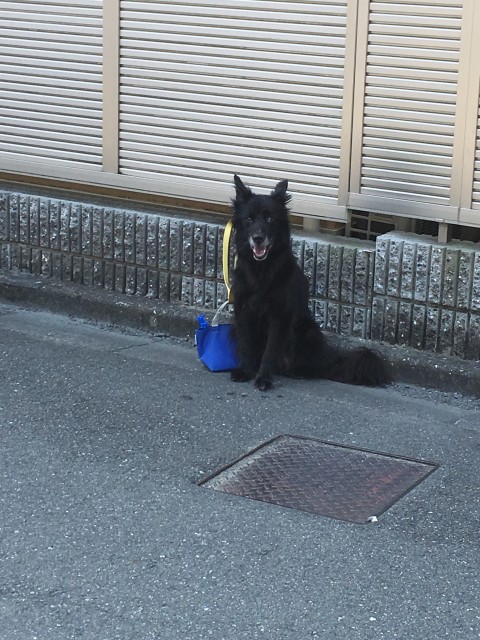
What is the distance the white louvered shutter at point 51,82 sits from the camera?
758 cm

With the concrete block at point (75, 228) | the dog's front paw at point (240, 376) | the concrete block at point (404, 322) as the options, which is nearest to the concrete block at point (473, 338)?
the concrete block at point (404, 322)

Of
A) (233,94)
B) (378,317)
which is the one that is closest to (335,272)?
(378,317)

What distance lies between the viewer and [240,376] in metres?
6.44

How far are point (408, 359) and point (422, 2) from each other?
2.01 meters

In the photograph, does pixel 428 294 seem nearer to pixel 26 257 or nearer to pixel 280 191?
pixel 280 191

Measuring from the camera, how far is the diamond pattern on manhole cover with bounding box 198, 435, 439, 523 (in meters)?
4.81

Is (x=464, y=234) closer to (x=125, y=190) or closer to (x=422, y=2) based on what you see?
(x=422, y=2)

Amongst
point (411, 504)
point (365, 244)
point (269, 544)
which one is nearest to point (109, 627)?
point (269, 544)

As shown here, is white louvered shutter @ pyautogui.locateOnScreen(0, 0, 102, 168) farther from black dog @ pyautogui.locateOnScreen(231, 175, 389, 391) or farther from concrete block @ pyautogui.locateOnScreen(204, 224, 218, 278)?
black dog @ pyautogui.locateOnScreen(231, 175, 389, 391)

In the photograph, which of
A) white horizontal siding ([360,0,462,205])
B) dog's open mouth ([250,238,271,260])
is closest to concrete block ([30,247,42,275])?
dog's open mouth ([250,238,271,260])

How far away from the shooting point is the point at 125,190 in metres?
7.69

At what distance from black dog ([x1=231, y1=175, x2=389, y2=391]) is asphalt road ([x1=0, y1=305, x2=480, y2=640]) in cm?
13

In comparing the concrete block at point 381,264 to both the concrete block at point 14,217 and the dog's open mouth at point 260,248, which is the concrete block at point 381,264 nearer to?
the dog's open mouth at point 260,248

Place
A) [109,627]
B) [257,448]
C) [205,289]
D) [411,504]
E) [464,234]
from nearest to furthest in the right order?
1. [109,627]
2. [411,504]
3. [257,448]
4. [464,234]
5. [205,289]
